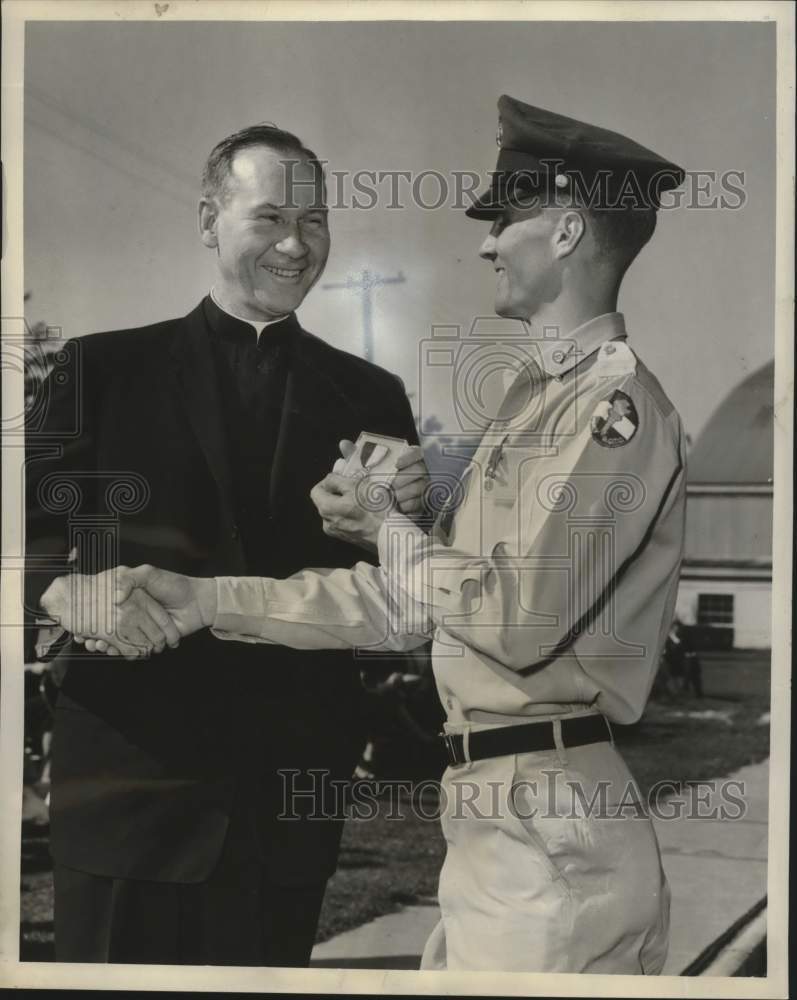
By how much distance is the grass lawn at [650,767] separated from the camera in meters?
2.79

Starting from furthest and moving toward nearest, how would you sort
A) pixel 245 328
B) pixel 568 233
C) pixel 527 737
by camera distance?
pixel 245 328 < pixel 568 233 < pixel 527 737

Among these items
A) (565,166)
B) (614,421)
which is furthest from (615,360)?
(565,166)

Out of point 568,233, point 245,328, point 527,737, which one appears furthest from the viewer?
point 245,328

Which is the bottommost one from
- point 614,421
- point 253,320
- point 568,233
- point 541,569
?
point 541,569

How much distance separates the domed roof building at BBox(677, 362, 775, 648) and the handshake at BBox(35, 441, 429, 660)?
665 mm

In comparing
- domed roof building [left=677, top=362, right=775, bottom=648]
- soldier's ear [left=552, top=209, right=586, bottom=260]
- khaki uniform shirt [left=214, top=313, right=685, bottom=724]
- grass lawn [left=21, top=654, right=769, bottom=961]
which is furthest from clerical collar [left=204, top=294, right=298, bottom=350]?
grass lawn [left=21, top=654, right=769, bottom=961]

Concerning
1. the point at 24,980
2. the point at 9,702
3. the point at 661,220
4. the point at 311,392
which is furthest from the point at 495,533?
the point at 24,980

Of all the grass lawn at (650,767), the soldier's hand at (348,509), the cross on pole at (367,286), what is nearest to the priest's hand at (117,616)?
the soldier's hand at (348,509)

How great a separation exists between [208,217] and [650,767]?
1704 millimetres

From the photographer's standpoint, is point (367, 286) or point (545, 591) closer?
point (545, 591)

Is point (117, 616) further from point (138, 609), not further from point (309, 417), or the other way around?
point (309, 417)

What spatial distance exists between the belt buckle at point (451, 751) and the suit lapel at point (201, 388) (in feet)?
2.64

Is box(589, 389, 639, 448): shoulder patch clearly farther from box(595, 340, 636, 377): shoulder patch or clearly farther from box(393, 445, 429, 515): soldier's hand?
box(393, 445, 429, 515): soldier's hand

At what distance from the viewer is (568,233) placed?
2746 mm
